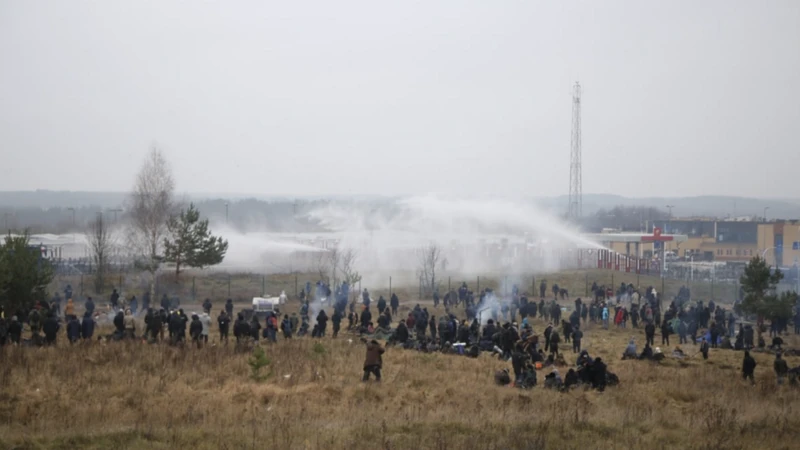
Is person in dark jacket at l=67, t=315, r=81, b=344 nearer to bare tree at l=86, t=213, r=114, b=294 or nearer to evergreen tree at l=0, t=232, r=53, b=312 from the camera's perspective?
evergreen tree at l=0, t=232, r=53, b=312

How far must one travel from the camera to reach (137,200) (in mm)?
50219

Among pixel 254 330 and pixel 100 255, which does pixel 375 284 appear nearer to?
pixel 100 255

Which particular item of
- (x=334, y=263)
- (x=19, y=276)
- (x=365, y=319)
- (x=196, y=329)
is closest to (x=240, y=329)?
(x=196, y=329)

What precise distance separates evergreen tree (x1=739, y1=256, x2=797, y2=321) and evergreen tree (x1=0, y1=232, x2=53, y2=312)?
94.3ft

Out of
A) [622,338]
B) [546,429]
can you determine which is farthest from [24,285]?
[622,338]

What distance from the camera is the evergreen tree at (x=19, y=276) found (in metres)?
26.3

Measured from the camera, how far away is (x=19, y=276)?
26703mm

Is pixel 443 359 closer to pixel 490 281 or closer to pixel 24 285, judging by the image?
pixel 24 285

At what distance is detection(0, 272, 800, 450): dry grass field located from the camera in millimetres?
13203

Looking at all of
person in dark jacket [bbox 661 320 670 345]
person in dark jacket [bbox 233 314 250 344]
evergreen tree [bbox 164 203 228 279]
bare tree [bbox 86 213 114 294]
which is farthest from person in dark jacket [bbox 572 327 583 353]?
bare tree [bbox 86 213 114 294]

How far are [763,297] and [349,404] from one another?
74.3 feet

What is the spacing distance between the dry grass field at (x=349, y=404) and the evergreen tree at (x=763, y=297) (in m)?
7.90

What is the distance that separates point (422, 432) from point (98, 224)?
40207 millimetres

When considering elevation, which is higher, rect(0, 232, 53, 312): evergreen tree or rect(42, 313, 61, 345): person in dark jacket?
rect(0, 232, 53, 312): evergreen tree
